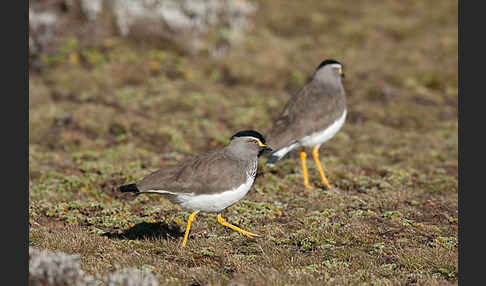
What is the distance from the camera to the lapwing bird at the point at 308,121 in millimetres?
13648

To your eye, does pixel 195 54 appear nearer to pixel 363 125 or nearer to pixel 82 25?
pixel 82 25

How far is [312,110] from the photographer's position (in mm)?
13922

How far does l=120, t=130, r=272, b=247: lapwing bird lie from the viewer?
377 inches

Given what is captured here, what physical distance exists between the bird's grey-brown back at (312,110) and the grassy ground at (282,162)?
1391 millimetres

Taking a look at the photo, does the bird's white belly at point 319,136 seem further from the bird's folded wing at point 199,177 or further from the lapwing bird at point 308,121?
the bird's folded wing at point 199,177

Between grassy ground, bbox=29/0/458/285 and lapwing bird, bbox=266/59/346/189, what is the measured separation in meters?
1.07

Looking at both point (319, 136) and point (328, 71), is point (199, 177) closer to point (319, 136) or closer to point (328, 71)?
point (319, 136)

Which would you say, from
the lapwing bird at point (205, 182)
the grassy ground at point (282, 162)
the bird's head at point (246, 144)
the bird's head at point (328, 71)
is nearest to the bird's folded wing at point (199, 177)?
the lapwing bird at point (205, 182)

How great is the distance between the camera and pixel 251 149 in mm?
10312

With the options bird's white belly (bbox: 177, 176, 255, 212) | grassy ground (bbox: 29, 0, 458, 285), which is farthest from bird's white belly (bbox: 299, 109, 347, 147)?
bird's white belly (bbox: 177, 176, 255, 212)

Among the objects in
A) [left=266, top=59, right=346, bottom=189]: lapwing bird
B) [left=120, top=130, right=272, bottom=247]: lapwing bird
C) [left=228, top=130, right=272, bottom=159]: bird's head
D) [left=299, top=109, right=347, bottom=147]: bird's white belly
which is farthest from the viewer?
[left=299, top=109, right=347, bottom=147]: bird's white belly

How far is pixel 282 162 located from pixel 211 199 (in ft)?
22.2

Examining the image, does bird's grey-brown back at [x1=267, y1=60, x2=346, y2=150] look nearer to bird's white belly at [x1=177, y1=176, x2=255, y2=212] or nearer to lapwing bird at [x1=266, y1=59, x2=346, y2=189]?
lapwing bird at [x1=266, y1=59, x2=346, y2=189]

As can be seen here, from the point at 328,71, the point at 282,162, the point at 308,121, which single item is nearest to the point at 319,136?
the point at 308,121
